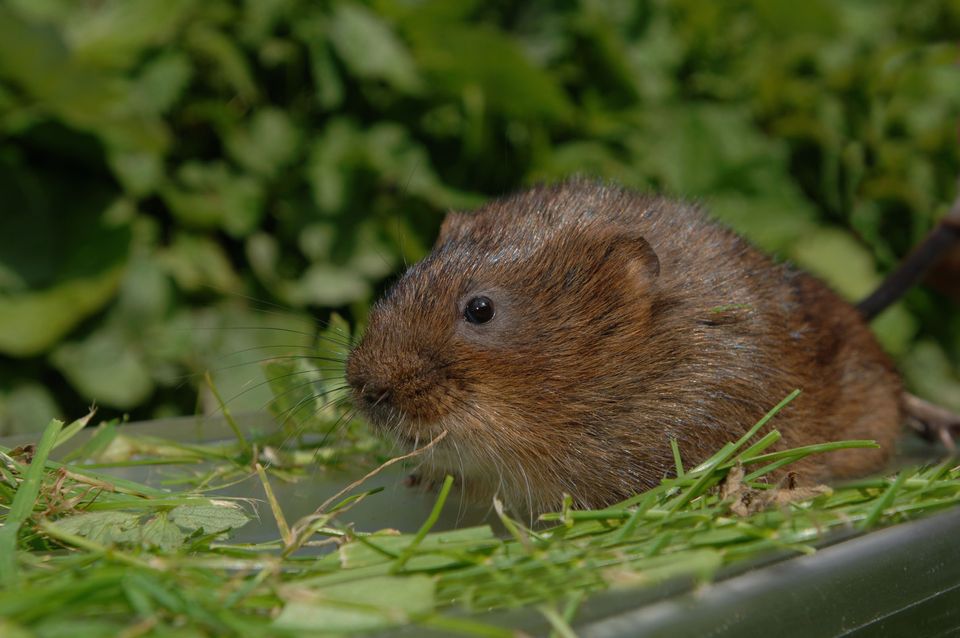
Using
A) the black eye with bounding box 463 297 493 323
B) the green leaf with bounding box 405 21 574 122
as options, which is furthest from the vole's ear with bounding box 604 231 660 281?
the green leaf with bounding box 405 21 574 122

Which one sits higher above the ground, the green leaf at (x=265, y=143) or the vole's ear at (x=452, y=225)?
the green leaf at (x=265, y=143)

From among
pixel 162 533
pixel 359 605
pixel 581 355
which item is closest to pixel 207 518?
pixel 162 533

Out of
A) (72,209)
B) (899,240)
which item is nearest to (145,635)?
(72,209)

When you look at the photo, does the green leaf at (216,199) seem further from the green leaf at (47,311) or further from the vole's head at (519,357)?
the vole's head at (519,357)

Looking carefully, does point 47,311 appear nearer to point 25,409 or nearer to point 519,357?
point 25,409

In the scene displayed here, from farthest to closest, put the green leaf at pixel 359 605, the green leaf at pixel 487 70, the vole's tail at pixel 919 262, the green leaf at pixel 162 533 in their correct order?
the green leaf at pixel 487 70 < the vole's tail at pixel 919 262 < the green leaf at pixel 162 533 < the green leaf at pixel 359 605

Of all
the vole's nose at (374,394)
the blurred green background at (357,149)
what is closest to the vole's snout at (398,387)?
the vole's nose at (374,394)

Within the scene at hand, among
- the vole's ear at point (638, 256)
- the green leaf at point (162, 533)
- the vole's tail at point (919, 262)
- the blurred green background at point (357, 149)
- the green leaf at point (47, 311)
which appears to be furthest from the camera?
the blurred green background at point (357, 149)
